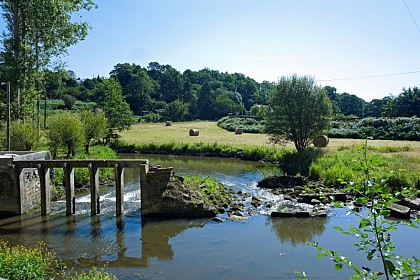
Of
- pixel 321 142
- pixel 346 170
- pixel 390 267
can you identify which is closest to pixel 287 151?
pixel 321 142

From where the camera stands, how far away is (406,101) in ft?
222

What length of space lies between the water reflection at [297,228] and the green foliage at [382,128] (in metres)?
30.0

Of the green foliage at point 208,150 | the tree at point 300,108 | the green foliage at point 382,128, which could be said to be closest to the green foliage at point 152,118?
the green foliage at point 208,150

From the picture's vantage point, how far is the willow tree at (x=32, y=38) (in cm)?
2850

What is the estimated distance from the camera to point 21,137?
2711 cm

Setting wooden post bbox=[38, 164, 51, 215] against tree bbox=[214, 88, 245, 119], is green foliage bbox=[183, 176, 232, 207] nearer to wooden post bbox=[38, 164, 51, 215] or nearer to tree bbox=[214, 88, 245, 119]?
wooden post bbox=[38, 164, 51, 215]

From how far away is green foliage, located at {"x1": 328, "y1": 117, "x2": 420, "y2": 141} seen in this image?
160ft

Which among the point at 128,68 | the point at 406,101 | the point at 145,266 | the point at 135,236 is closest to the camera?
the point at 145,266

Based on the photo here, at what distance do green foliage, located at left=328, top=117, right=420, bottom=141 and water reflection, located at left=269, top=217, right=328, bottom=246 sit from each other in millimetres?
30021

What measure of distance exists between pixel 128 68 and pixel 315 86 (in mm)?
78538

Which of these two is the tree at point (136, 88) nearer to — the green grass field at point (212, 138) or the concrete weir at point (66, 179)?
the green grass field at point (212, 138)

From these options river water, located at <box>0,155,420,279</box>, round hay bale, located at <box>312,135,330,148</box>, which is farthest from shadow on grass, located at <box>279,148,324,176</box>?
river water, located at <box>0,155,420,279</box>

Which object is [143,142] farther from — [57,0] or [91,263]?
[91,263]

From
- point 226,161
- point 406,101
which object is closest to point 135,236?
point 226,161
